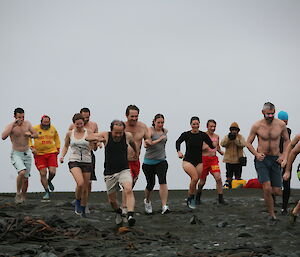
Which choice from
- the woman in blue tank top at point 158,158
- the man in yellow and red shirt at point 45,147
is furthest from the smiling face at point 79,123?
the man in yellow and red shirt at point 45,147

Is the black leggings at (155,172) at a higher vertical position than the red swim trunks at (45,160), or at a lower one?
lower

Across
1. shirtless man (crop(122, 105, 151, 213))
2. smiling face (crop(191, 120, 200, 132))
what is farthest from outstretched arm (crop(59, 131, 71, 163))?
smiling face (crop(191, 120, 200, 132))

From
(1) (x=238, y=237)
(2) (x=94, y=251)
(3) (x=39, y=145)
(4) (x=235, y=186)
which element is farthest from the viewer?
(4) (x=235, y=186)

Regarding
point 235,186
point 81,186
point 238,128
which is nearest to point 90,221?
point 81,186

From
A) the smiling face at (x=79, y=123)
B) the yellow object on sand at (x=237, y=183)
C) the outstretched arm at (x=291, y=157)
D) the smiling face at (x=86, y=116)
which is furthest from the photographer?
the yellow object on sand at (x=237, y=183)

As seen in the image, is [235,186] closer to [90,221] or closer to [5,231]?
[90,221]

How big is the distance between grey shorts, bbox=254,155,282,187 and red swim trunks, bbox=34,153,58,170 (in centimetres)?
734

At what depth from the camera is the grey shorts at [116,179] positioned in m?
11.4

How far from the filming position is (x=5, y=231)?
1016cm

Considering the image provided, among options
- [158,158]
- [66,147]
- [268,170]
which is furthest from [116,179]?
[268,170]

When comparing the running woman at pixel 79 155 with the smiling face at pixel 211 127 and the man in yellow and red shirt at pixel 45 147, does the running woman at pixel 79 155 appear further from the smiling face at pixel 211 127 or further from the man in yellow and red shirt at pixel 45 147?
the man in yellow and red shirt at pixel 45 147

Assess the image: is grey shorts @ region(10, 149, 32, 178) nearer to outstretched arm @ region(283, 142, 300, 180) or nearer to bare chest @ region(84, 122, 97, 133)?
bare chest @ region(84, 122, 97, 133)

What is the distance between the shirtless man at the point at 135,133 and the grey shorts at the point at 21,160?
383 cm

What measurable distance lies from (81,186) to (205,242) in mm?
3288
